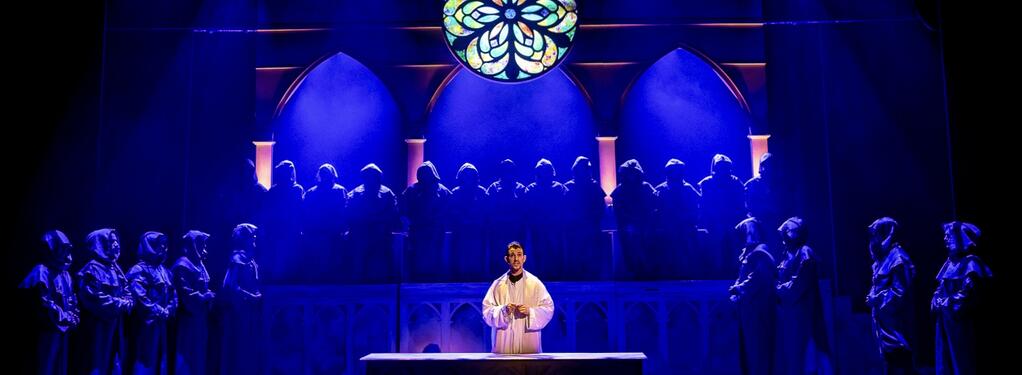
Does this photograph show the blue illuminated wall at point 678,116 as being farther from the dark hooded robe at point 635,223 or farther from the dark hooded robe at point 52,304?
the dark hooded robe at point 52,304

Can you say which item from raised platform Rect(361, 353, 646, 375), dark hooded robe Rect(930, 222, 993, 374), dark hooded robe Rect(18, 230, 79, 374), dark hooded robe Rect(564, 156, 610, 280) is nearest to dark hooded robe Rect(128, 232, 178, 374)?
dark hooded robe Rect(18, 230, 79, 374)

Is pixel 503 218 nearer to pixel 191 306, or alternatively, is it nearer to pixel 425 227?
pixel 425 227

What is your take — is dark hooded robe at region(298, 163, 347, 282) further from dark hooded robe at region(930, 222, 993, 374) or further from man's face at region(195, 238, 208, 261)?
dark hooded robe at region(930, 222, 993, 374)

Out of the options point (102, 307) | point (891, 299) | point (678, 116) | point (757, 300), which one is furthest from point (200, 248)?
point (891, 299)

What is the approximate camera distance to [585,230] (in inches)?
370

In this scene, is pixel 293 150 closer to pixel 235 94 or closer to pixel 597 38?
pixel 235 94

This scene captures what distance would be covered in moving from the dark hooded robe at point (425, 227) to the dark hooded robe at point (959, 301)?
4.65 metres

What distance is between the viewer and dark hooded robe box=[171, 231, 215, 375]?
27.8ft

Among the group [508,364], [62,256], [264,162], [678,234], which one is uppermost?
[264,162]

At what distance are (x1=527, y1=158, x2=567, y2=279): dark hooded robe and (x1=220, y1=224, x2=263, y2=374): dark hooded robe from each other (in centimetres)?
278

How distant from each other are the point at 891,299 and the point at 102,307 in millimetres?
6548

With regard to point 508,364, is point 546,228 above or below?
above

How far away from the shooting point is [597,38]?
413 inches

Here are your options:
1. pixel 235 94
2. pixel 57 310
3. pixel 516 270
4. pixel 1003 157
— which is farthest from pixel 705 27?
pixel 57 310
